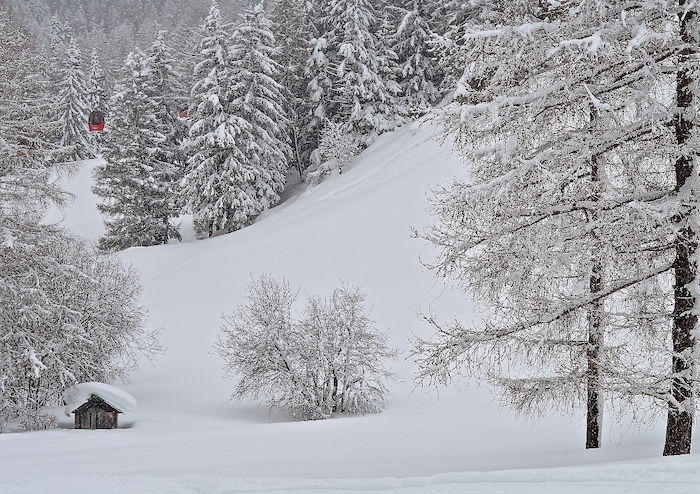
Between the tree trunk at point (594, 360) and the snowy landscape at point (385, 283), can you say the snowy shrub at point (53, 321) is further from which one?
the tree trunk at point (594, 360)

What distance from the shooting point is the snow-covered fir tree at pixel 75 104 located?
163ft

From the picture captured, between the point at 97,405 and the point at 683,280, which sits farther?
the point at 97,405

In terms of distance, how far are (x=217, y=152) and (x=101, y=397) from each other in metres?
18.1

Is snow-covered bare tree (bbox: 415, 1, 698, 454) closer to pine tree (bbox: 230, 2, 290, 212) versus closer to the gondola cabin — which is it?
the gondola cabin

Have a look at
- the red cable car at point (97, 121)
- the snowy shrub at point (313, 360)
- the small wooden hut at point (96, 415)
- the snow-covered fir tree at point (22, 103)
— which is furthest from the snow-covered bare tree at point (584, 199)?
the red cable car at point (97, 121)

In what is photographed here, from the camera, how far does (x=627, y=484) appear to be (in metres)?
5.26

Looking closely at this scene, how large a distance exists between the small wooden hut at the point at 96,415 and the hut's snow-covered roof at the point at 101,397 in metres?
0.11

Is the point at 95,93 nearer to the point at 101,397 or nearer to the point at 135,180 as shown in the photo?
the point at 135,180

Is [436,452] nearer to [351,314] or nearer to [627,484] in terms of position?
[627,484]

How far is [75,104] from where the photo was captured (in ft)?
168

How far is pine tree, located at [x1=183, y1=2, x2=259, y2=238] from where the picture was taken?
30031 mm

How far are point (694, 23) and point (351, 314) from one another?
10.3 meters

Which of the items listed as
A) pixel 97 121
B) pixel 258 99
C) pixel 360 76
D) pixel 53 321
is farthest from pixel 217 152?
pixel 97 121

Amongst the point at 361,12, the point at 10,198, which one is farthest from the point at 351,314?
the point at 361,12
